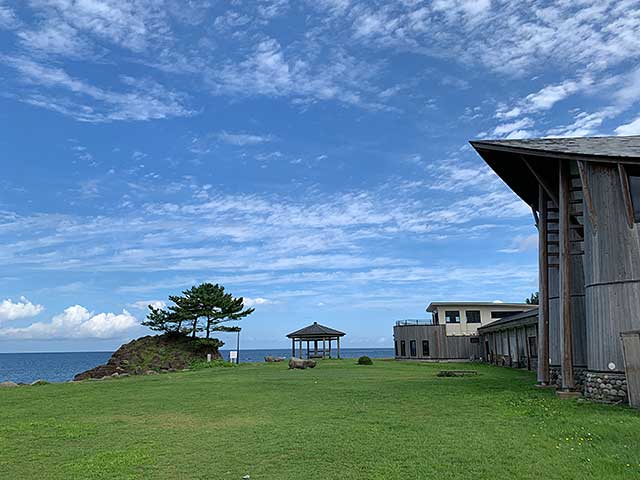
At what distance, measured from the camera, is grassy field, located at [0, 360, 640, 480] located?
313 inches

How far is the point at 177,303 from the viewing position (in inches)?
1895

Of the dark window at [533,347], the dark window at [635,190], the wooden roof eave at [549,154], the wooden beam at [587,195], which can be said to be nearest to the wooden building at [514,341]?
the dark window at [533,347]

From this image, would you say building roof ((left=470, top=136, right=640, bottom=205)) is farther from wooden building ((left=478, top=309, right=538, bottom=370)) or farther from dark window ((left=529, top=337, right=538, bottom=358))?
dark window ((left=529, top=337, right=538, bottom=358))

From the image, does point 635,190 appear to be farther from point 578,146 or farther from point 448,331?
point 448,331

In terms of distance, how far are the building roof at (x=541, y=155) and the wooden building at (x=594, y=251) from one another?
3 cm

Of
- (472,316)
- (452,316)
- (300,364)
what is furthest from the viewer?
(472,316)

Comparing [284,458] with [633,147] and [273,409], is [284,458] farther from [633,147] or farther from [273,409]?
[633,147]

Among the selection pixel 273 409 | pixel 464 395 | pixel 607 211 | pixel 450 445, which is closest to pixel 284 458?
pixel 450 445

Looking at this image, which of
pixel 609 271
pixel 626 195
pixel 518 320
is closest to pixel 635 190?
pixel 626 195

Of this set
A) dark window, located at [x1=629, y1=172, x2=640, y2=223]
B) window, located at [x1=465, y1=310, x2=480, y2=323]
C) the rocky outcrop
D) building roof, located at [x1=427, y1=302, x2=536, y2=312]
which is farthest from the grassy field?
window, located at [x1=465, y1=310, x2=480, y2=323]

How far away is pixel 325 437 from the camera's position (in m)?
10.1

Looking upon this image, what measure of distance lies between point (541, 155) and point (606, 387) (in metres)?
7.26

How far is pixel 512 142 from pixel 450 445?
13.0 metres

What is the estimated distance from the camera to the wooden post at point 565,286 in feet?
55.7
